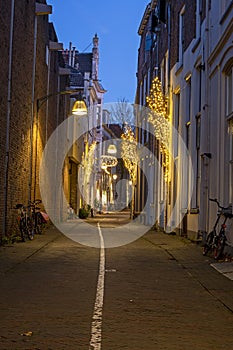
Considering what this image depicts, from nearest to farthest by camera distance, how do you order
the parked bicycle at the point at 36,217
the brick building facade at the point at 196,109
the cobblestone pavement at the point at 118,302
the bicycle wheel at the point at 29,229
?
the cobblestone pavement at the point at 118,302 → the brick building facade at the point at 196,109 → the bicycle wheel at the point at 29,229 → the parked bicycle at the point at 36,217

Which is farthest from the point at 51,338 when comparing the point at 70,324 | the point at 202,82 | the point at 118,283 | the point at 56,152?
the point at 56,152

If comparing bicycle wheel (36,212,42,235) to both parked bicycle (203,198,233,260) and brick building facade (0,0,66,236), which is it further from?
parked bicycle (203,198,233,260)

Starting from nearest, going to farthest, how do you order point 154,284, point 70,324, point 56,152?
point 70,324
point 154,284
point 56,152

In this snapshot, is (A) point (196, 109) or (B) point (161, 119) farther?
(B) point (161, 119)

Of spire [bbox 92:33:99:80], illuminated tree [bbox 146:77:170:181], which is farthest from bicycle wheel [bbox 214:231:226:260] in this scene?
spire [bbox 92:33:99:80]

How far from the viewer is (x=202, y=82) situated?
18.2 meters

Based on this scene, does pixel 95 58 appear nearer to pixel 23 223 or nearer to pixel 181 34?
pixel 181 34

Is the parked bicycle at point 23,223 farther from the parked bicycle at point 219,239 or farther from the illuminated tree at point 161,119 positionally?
the illuminated tree at point 161,119

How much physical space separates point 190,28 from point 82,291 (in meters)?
13.9

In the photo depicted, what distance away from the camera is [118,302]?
8289 millimetres

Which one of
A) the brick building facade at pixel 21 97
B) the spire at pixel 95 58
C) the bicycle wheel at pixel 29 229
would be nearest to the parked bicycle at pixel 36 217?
the brick building facade at pixel 21 97

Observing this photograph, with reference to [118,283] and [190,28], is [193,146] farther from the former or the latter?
[118,283]

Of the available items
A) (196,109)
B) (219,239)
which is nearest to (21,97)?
(196,109)

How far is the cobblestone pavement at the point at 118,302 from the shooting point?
6.16 meters
